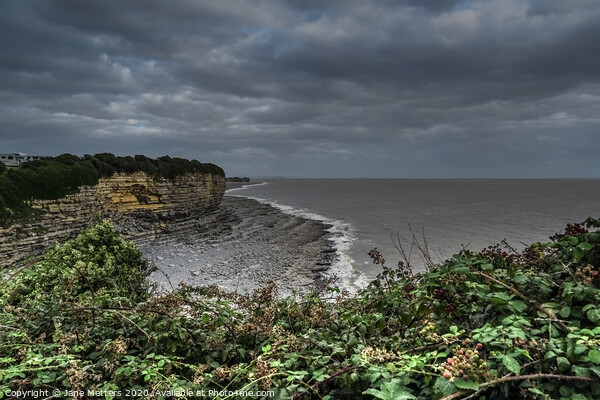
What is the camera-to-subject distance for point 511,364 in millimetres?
2014

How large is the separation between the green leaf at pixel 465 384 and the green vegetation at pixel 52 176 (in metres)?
22.0

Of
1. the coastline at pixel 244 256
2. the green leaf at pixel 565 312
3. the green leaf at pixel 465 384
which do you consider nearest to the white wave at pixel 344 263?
the coastline at pixel 244 256

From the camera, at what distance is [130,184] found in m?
27.5

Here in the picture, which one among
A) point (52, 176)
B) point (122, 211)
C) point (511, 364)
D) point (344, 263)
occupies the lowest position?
point (344, 263)

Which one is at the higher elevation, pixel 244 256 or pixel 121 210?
pixel 121 210

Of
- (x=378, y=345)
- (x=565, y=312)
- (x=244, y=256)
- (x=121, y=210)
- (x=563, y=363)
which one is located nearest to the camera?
(x=563, y=363)

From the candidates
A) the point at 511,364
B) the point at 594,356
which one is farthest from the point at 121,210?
the point at 594,356

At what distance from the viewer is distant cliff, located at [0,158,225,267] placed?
690 inches

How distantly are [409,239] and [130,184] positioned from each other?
84.3 ft

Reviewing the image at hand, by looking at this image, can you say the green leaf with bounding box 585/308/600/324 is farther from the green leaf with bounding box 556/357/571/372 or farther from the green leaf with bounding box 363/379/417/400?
the green leaf with bounding box 363/379/417/400

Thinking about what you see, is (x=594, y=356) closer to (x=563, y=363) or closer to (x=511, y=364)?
(x=563, y=363)

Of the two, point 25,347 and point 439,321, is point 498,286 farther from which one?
point 25,347

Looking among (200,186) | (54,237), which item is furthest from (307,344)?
(200,186)

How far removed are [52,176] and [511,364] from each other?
82.9 feet
